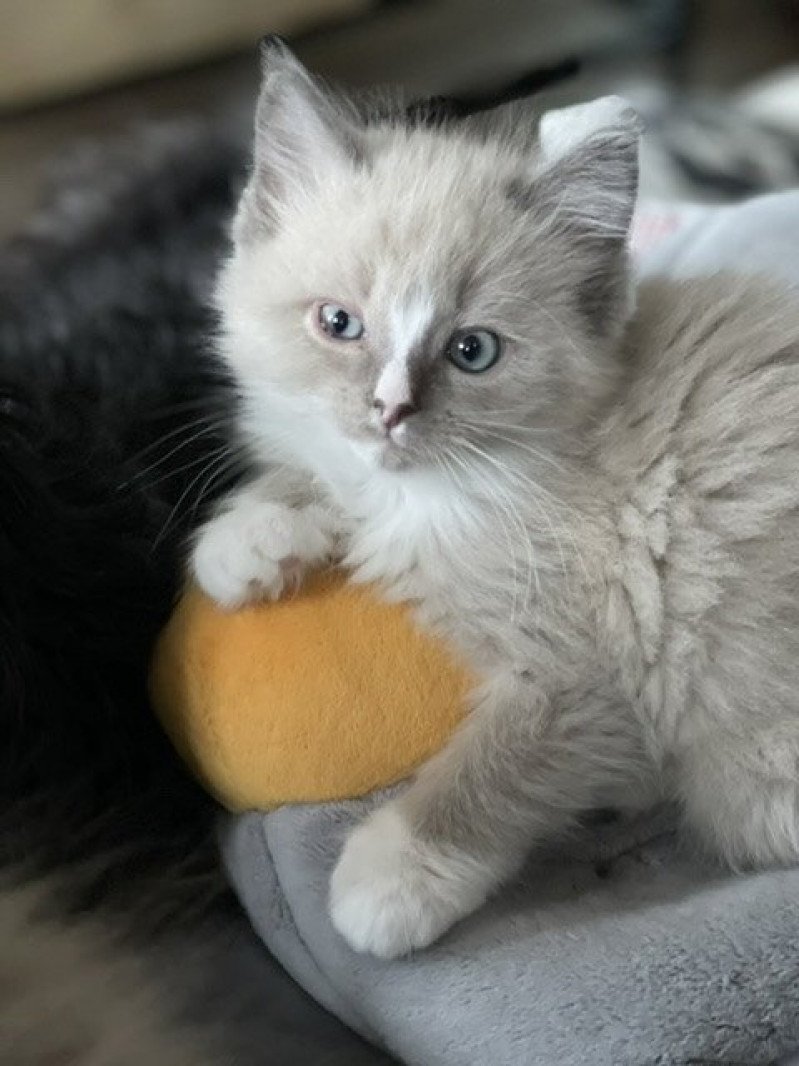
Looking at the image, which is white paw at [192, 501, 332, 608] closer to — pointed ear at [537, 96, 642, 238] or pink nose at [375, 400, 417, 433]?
pink nose at [375, 400, 417, 433]

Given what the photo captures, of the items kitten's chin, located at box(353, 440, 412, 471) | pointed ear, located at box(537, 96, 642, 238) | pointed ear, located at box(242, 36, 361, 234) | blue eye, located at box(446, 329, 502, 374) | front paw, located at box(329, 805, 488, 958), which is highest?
pointed ear, located at box(242, 36, 361, 234)

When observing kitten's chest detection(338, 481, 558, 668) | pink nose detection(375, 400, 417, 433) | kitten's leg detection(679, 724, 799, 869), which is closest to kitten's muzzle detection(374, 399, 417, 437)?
pink nose detection(375, 400, 417, 433)

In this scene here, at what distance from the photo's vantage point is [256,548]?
97cm

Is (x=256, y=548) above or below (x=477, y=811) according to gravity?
above

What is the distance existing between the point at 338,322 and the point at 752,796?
494 mm

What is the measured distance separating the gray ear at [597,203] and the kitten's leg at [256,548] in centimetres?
29

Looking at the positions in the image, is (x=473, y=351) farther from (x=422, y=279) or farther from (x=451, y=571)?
(x=451, y=571)

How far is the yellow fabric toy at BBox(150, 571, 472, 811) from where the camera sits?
A: 941mm

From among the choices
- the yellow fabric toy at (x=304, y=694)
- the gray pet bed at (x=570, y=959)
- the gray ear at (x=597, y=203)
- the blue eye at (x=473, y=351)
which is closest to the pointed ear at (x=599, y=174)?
the gray ear at (x=597, y=203)

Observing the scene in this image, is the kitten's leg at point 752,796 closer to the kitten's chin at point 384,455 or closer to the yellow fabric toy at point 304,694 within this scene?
the yellow fabric toy at point 304,694

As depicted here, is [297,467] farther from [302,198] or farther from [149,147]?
[149,147]

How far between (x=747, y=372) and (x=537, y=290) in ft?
0.61

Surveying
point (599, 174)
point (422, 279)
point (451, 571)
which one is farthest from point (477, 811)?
point (599, 174)

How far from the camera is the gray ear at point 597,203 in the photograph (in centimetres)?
102
